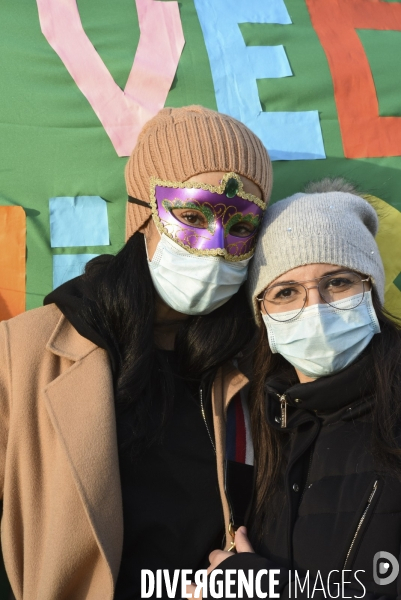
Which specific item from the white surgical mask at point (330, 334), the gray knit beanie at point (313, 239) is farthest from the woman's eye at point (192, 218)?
the white surgical mask at point (330, 334)

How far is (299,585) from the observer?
2217 millimetres

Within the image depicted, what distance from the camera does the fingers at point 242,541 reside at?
249cm

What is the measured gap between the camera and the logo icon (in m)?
2.14

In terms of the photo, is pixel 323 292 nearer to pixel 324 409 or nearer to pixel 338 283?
pixel 338 283

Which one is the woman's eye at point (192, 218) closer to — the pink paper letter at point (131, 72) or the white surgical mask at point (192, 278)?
the white surgical mask at point (192, 278)

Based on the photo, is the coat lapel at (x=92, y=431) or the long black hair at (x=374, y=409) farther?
the coat lapel at (x=92, y=431)

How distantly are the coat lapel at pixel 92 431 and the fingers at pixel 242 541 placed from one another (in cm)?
41

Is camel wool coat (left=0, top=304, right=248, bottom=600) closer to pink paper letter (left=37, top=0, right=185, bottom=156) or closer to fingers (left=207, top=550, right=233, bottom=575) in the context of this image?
fingers (left=207, top=550, right=233, bottom=575)

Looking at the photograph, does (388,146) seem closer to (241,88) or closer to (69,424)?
(241,88)

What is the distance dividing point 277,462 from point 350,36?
2653 millimetres

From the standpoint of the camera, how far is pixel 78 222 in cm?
363

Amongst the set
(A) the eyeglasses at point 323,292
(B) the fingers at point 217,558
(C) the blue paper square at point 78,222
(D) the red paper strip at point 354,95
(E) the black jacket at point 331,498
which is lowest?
(B) the fingers at point 217,558

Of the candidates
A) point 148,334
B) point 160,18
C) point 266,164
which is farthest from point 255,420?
point 160,18

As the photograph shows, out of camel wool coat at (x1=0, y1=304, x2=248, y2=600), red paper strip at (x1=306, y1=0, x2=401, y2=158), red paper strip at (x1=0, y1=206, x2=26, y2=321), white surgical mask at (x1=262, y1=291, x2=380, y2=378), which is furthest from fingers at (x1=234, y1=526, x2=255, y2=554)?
red paper strip at (x1=306, y1=0, x2=401, y2=158)
